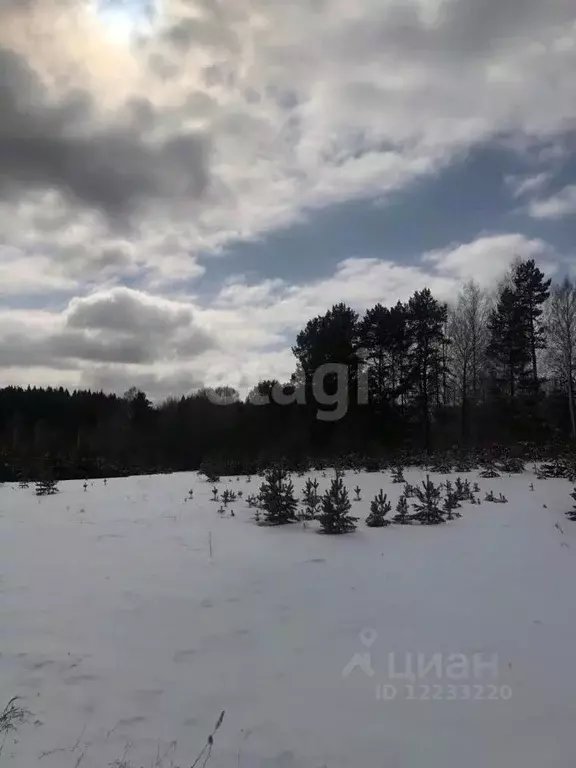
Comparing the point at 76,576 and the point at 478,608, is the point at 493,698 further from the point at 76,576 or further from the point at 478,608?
the point at 76,576

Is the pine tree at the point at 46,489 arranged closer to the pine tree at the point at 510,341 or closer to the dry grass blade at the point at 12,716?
the dry grass blade at the point at 12,716

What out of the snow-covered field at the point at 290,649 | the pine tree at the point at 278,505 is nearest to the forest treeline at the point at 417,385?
the pine tree at the point at 278,505

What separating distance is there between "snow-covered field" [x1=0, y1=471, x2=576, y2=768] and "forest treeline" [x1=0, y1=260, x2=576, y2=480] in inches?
656

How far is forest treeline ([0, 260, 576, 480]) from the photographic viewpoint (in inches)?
988

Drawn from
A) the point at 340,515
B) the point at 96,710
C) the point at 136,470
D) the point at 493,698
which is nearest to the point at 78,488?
the point at 340,515

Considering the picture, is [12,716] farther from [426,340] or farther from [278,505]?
[426,340]

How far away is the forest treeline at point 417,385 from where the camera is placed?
25.1 m

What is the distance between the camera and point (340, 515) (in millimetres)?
7281

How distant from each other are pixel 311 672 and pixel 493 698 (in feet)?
3.45

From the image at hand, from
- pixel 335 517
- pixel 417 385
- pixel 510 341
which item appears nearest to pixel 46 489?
pixel 335 517

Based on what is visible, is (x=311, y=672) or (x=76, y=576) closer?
(x=311, y=672)

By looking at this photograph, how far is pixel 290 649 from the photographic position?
355 cm

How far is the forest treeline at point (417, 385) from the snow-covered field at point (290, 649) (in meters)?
16.7

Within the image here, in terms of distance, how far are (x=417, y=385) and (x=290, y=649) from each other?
972 inches
